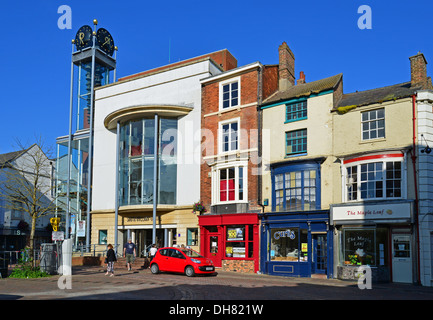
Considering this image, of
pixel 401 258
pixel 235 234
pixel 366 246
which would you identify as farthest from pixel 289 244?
pixel 401 258

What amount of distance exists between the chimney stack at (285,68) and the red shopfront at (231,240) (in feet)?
30.1

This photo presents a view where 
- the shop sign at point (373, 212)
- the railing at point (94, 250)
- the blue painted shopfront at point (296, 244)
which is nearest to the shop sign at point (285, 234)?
the blue painted shopfront at point (296, 244)

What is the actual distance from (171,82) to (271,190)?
38.3ft

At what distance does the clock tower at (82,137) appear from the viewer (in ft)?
116

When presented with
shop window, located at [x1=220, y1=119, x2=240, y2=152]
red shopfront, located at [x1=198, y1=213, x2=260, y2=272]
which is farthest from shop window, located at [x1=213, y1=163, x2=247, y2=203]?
shop window, located at [x1=220, y1=119, x2=240, y2=152]

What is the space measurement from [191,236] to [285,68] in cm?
1277

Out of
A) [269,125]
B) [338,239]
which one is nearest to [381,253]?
[338,239]

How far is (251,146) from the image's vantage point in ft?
86.5

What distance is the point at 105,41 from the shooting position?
39.4 metres

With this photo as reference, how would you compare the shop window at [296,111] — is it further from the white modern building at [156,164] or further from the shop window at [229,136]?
the white modern building at [156,164]

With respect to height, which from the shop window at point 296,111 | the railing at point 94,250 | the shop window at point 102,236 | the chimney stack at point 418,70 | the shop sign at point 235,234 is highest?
the chimney stack at point 418,70

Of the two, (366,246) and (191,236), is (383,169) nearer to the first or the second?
(366,246)
